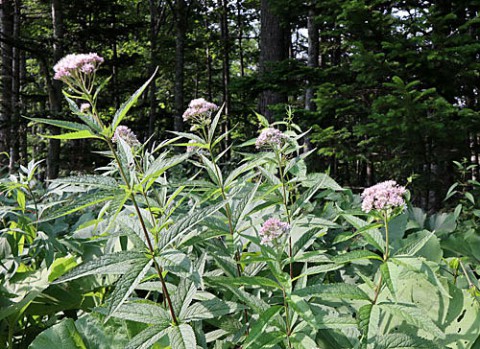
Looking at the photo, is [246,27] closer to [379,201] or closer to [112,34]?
[112,34]

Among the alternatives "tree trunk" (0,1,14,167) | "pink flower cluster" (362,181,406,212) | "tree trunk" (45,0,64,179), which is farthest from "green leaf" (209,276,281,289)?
"tree trunk" (0,1,14,167)

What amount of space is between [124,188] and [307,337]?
1.58ft

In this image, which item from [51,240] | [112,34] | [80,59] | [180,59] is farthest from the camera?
[112,34]

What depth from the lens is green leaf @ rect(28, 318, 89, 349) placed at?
3.12ft

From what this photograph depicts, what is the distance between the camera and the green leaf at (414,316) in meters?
0.77

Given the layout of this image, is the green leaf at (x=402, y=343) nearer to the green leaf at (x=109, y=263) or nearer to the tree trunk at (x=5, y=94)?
the green leaf at (x=109, y=263)

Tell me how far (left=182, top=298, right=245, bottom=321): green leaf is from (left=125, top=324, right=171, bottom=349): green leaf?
0.05m

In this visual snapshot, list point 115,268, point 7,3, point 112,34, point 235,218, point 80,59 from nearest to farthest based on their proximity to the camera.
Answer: point 115,268 → point 80,59 → point 235,218 → point 7,3 → point 112,34

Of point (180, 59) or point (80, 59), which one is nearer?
point (80, 59)

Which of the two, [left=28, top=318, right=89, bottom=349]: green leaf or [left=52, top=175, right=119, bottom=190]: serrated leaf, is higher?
Result: [left=52, top=175, right=119, bottom=190]: serrated leaf

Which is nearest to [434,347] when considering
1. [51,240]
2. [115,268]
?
[115,268]

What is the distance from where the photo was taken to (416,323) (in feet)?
2.60

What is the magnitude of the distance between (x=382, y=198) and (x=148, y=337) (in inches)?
25.2

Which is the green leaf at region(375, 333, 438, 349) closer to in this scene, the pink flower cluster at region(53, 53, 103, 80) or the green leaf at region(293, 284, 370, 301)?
the green leaf at region(293, 284, 370, 301)
